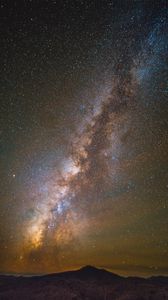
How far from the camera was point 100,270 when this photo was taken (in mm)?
131500

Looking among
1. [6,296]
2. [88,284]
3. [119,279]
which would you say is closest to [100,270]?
[119,279]

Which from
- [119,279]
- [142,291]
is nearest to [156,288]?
[142,291]

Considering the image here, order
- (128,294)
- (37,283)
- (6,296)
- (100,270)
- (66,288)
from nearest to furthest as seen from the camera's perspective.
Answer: (6,296), (128,294), (66,288), (37,283), (100,270)

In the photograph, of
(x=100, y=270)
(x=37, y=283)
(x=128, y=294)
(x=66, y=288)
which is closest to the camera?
(x=128, y=294)

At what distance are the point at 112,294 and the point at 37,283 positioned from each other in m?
29.1

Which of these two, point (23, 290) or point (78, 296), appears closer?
point (78, 296)

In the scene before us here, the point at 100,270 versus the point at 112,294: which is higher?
the point at 100,270

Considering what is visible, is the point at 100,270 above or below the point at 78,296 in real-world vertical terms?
above

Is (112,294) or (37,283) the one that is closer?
(112,294)

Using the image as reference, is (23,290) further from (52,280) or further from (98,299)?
(98,299)

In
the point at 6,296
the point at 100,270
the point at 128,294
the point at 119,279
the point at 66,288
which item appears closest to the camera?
the point at 6,296

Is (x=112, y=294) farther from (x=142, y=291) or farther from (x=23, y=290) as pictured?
(x=23, y=290)

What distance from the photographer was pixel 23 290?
93188mm

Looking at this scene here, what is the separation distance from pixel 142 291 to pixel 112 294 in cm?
1009
